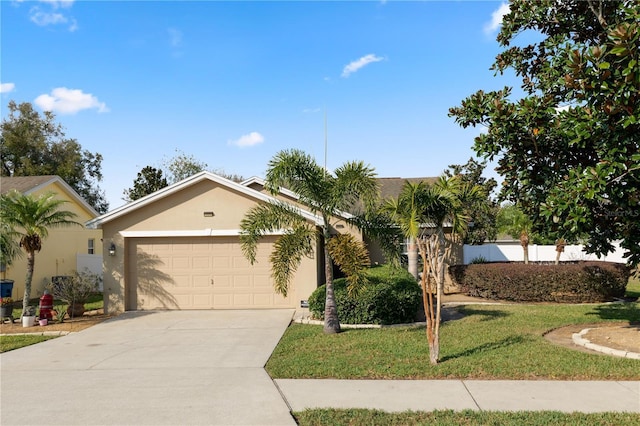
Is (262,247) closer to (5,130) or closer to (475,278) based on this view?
(475,278)

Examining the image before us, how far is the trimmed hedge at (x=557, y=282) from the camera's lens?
15.0 meters

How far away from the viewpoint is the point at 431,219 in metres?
10.4

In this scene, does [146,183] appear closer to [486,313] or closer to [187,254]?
[187,254]

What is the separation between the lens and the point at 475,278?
53.2ft

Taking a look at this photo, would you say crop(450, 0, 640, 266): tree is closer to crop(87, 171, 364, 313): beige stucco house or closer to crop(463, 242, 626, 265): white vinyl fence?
crop(87, 171, 364, 313): beige stucco house

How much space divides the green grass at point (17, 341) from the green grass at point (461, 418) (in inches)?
299

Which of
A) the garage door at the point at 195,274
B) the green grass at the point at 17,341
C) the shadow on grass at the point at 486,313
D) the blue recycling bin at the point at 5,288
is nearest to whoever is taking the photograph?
the green grass at the point at 17,341

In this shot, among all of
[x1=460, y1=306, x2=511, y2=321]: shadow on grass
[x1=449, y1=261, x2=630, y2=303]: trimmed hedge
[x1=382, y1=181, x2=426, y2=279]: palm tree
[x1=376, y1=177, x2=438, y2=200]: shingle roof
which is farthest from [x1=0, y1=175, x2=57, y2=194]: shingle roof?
[x1=449, y1=261, x2=630, y2=303]: trimmed hedge

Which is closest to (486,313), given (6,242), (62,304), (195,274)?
(195,274)

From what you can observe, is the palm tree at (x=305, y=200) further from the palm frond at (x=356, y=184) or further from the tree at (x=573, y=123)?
the tree at (x=573, y=123)

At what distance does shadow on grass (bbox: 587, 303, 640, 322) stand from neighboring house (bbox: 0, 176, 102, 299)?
17.9 meters

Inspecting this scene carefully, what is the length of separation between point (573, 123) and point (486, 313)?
6691 mm

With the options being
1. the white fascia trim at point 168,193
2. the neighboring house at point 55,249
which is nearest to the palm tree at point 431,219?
the white fascia trim at point 168,193

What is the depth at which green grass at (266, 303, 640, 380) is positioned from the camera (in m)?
7.13
